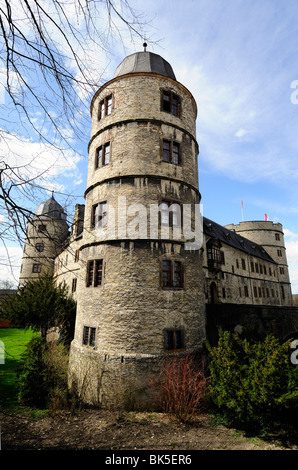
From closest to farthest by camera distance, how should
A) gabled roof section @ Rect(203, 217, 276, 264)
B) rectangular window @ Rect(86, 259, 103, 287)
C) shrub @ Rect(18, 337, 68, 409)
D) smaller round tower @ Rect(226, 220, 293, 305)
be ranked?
shrub @ Rect(18, 337, 68, 409)
rectangular window @ Rect(86, 259, 103, 287)
gabled roof section @ Rect(203, 217, 276, 264)
smaller round tower @ Rect(226, 220, 293, 305)

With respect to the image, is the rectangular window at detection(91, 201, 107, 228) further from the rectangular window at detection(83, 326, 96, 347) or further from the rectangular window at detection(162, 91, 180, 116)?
the rectangular window at detection(162, 91, 180, 116)

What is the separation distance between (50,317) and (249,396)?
14.7m

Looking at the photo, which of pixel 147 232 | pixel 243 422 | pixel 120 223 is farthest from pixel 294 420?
pixel 120 223

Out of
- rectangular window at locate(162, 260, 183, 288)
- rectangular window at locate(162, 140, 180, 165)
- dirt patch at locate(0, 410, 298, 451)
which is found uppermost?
rectangular window at locate(162, 140, 180, 165)

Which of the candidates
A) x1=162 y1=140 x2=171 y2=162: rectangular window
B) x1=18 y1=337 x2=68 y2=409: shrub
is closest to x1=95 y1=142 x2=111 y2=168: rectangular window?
x1=162 y1=140 x2=171 y2=162: rectangular window

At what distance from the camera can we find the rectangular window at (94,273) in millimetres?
12148

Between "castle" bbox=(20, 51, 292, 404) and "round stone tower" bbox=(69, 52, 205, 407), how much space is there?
0.05 m

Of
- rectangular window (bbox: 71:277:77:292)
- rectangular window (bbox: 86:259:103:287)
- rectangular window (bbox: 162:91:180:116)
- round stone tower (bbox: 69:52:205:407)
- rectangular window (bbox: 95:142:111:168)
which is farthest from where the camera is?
rectangular window (bbox: 71:277:77:292)

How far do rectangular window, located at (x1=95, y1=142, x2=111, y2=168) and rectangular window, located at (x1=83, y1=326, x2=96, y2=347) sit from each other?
8.64 metres

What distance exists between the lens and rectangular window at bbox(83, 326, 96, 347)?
11.6 meters

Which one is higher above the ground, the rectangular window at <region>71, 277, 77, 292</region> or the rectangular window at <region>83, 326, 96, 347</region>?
the rectangular window at <region>71, 277, 77, 292</region>

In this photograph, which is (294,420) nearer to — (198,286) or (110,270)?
(198,286)

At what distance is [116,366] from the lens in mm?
10375

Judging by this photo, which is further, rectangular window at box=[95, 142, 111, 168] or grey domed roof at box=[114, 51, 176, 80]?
grey domed roof at box=[114, 51, 176, 80]
